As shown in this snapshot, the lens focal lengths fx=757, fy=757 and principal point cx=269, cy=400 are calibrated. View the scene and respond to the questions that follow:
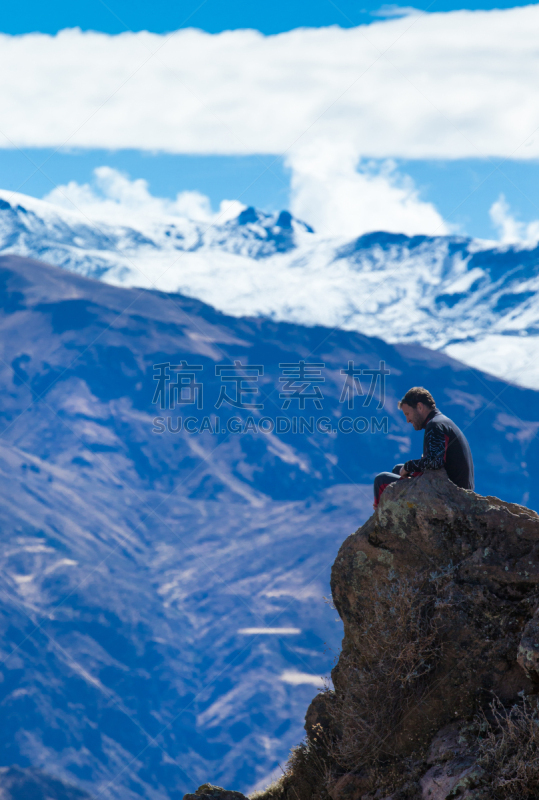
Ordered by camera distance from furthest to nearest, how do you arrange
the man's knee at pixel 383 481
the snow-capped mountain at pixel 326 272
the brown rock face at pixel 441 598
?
the snow-capped mountain at pixel 326 272 → the man's knee at pixel 383 481 → the brown rock face at pixel 441 598

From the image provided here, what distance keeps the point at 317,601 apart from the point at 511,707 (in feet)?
296

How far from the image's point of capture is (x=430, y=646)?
516 cm

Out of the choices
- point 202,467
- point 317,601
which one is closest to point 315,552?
point 317,601

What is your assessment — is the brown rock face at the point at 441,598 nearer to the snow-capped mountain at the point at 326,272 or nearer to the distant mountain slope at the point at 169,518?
the distant mountain slope at the point at 169,518

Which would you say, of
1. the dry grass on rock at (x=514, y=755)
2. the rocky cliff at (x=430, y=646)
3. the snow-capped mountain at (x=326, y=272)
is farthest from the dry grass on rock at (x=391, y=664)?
the snow-capped mountain at (x=326, y=272)

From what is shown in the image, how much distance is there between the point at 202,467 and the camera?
10919 centimetres

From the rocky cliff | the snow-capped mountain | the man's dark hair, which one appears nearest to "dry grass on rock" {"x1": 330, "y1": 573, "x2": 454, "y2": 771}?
the rocky cliff

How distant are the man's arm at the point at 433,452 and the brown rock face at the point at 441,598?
0.32ft

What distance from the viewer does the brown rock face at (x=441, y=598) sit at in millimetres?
4945

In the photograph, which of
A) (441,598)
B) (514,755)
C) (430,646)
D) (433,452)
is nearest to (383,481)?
(433,452)

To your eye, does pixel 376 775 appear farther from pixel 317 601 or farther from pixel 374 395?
pixel 374 395

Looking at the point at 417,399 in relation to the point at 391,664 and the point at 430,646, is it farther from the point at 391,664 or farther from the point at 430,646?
the point at 391,664

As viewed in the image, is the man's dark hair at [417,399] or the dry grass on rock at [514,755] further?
the man's dark hair at [417,399]

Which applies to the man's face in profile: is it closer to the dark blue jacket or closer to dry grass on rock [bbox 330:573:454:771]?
the dark blue jacket
